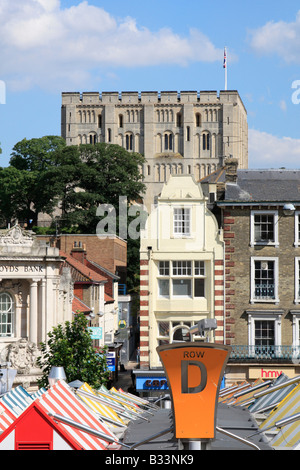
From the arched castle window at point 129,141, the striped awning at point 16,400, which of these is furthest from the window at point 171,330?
the arched castle window at point 129,141

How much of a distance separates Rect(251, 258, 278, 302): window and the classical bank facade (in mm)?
11414

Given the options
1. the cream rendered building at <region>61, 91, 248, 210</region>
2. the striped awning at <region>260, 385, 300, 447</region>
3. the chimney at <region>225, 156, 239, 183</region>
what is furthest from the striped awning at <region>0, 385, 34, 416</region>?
the cream rendered building at <region>61, 91, 248, 210</region>

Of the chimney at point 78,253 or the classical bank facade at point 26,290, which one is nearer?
the classical bank facade at point 26,290

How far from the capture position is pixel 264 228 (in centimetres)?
3991

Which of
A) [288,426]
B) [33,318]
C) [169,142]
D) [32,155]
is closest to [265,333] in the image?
[33,318]

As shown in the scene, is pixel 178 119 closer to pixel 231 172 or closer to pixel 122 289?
pixel 122 289

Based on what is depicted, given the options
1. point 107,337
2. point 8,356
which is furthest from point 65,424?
point 107,337

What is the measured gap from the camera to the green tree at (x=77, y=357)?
119ft

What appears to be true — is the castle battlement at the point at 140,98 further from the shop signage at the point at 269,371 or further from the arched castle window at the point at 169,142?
the shop signage at the point at 269,371

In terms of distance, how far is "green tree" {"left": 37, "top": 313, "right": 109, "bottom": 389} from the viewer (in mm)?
36281

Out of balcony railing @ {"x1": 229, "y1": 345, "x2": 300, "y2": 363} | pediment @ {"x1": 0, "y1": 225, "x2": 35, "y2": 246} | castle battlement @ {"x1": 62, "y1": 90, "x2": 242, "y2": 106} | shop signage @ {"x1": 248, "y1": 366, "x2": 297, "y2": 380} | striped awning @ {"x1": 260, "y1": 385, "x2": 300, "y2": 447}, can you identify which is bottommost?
shop signage @ {"x1": 248, "y1": 366, "x2": 297, "y2": 380}

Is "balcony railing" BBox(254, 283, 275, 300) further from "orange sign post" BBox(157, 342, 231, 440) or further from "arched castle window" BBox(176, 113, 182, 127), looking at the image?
"arched castle window" BBox(176, 113, 182, 127)

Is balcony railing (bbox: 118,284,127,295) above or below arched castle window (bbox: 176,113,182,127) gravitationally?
below

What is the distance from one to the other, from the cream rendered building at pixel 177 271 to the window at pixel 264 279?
1.47 m
